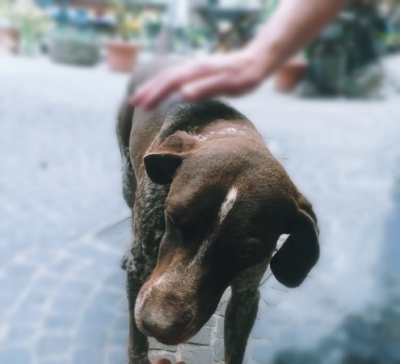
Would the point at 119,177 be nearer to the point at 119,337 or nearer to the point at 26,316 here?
the point at 119,337

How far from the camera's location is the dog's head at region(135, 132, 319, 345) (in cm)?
78

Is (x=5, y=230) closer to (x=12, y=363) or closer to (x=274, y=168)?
(x=12, y=363)

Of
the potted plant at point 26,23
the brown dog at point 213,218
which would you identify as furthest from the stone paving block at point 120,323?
the potted plant at point 26,23

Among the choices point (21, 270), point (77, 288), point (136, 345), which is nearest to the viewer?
point (136, 345)

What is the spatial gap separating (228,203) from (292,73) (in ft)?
0.73

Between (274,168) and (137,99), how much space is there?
0.27m

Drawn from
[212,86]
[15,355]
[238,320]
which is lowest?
[15,355]

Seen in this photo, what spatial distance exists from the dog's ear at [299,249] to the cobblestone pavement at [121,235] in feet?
0.47

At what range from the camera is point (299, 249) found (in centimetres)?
85

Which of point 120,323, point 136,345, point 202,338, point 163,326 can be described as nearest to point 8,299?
point 120,323

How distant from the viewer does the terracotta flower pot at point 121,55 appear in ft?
2.09

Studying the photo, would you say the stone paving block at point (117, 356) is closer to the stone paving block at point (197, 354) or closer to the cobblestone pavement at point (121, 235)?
the cobblestone pavement at point (121, 235)

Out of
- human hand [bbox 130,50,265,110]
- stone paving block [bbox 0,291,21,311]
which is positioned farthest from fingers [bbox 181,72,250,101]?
stone paving block [bbox 0,291,21,311]

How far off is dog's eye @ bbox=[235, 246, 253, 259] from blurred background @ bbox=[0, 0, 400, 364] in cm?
20
